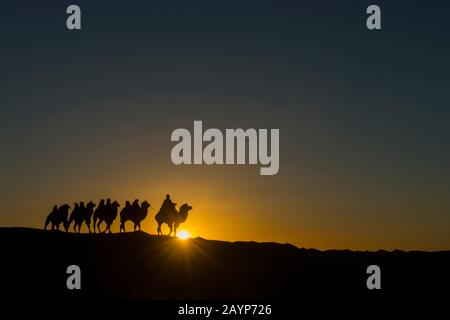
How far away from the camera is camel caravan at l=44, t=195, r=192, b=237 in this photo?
173 ft

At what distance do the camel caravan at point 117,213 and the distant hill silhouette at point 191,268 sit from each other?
755 millimetres

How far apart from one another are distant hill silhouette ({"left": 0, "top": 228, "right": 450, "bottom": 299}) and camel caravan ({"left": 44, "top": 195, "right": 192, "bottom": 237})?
0.75 metres

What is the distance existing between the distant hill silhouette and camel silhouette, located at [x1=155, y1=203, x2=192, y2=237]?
1.04m

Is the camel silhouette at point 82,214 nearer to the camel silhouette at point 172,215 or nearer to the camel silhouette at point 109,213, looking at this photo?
the camel silhouette at point 109,213

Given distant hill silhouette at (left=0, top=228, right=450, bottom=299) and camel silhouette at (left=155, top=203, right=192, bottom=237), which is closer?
distant hill silhouette at (left=0, top=228, right=450, bottom=299)

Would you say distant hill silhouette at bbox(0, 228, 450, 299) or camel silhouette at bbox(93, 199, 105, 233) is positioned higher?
camel silhouette at bbox(93, 199, 105, 233)

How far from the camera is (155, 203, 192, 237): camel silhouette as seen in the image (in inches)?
2066

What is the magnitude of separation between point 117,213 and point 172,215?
10.1 ft

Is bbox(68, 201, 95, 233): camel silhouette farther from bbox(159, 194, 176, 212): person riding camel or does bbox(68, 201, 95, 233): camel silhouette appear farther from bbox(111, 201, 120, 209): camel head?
bbox(159, 194, 176, 212): person riding camel

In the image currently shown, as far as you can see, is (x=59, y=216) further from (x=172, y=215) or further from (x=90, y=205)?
(x=172, y=215)

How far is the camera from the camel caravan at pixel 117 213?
52.7 m

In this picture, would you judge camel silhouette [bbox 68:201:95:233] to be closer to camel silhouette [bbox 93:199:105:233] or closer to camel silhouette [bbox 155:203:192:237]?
camel silhouette [bbox 93:199:105:233]
